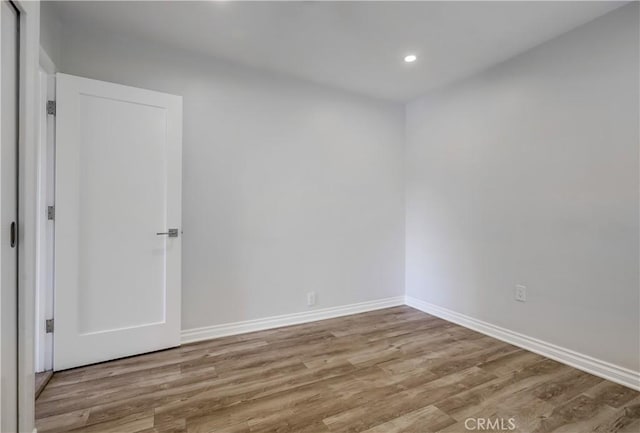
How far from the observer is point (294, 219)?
3176mm

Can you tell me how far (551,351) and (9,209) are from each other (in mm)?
3415

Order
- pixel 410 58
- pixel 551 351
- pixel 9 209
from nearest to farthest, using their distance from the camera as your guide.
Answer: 1. pixel 9 209
2. pixel 551 351
3. pixel 410 58

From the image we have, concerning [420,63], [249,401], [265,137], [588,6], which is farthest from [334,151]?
[249,401]

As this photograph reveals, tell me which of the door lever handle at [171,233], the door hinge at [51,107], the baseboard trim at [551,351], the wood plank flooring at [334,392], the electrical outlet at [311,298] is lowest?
the wood plank flooring at [334,392]

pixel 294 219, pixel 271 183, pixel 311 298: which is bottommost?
pixel 311 298

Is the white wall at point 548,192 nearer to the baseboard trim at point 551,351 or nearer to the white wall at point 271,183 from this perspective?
the baseboard trim at point 551,351

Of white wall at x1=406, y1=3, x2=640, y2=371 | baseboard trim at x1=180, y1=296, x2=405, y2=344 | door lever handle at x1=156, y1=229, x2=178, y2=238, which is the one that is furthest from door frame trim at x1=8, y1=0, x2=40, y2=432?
white wall at x1=406, y1=3, x2=640, y2=371

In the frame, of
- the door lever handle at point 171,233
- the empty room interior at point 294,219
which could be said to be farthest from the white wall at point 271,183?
the door lever handle at point 171,233

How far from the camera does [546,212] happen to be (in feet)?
8.18

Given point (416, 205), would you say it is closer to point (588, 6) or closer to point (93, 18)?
point (588, 6)

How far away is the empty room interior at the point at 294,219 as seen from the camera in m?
1.72

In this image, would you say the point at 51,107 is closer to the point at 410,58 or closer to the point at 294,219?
the point at 294,219

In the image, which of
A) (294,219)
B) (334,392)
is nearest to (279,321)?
(294,219)

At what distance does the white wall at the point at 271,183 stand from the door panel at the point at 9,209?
1.30m
